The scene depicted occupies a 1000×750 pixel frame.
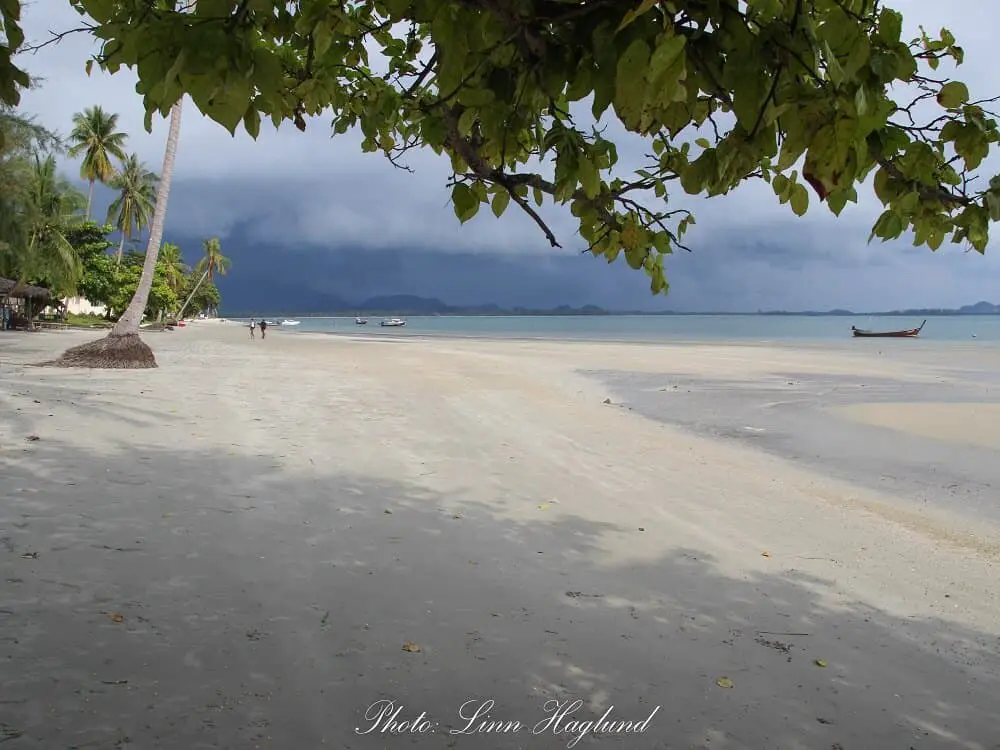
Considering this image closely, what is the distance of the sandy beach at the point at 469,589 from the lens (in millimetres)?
2744

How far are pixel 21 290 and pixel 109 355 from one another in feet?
73.4

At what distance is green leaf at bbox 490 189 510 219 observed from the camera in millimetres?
2363

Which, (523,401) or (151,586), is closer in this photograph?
(151,586)

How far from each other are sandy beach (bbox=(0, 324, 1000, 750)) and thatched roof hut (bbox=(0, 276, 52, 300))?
2656cm

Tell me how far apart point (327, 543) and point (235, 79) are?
12.3 feet

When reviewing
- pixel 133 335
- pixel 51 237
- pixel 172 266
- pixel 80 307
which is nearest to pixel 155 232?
pixel 133 335

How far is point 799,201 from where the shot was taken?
6.54 ft

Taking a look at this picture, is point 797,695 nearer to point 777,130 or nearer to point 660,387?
point 777,130

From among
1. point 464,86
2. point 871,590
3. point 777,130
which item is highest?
Answer: point 464,86

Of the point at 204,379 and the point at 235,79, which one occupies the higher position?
the point at 235,79

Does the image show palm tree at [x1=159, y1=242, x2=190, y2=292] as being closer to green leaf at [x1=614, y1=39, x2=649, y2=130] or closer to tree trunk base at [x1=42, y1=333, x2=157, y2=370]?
tree trunk base at [x1=42, y1=333, x2=157, y2=370]

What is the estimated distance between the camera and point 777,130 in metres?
1.56

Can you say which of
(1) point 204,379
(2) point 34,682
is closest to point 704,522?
(2) point 34,682

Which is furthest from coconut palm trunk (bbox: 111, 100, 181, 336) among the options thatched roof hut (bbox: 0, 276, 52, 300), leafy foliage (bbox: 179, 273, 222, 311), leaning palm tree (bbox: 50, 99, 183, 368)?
leafy foliage (bbox: 179, 273, 222, 311)
